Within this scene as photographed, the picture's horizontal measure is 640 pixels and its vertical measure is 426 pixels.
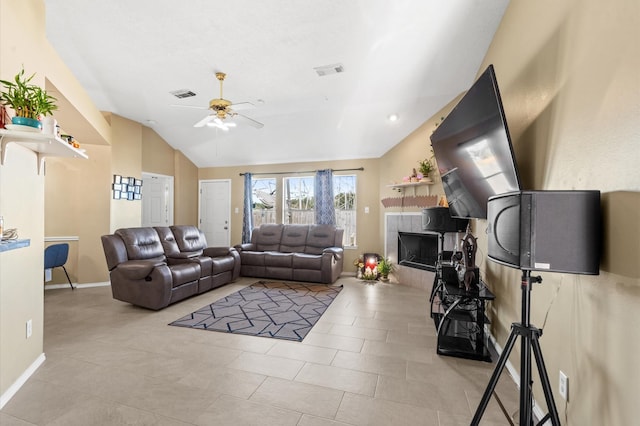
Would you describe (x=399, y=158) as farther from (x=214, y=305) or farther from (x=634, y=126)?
(x=634, y=126)

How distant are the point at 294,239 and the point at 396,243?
6.73 ft

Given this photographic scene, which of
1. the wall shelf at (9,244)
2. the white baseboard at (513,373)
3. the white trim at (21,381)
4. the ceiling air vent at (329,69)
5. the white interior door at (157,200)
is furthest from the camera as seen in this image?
the white interior door at (157,200)

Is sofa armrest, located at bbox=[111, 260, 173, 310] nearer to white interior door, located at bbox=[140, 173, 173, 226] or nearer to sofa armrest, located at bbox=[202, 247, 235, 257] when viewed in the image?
sofa armrest, located at bbox=[202, 247, 235, 257]

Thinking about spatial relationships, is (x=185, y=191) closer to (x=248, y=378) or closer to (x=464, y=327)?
(x=248, y=378)

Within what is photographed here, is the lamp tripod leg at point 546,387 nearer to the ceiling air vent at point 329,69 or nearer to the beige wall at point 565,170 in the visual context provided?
the beige wall at point 565,170

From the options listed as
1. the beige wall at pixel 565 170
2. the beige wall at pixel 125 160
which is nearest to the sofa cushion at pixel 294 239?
the beige wall at pixel 125 160

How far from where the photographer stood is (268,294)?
4.53 m

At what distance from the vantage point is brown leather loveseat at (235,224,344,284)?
5215mm

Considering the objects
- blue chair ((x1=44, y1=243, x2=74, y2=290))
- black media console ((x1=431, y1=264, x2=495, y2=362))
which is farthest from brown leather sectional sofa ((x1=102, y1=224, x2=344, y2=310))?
black media console ((x1=431, y1=264, x2=495, y2=362))

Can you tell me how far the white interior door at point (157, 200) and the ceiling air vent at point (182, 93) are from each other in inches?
102

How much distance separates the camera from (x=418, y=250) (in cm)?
495

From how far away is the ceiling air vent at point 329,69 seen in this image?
3438 millimetres

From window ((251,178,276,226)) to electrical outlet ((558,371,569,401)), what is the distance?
19.4 ft

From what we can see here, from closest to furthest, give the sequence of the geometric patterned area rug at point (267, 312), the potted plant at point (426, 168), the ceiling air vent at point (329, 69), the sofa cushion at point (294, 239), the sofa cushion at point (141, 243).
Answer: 1. the geometric patterned area rug at point (267, 312)
2. the ceiling air vent at point (329, 69)
3. the sofa cushion at point (141, 243)
4. the potted plant at point (426, 168)
5. the sofa cushion at point (294, 239)
